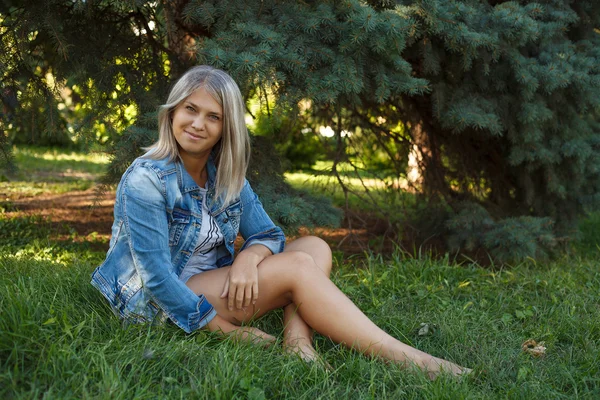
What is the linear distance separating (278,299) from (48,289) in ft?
3.25

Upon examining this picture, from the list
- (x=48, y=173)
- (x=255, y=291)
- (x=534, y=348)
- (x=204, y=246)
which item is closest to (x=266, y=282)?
(x=255, y=291)

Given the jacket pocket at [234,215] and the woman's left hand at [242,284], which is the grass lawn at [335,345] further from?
the jacket pocket at [234,215]

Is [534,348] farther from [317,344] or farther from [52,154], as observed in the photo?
[52,154]

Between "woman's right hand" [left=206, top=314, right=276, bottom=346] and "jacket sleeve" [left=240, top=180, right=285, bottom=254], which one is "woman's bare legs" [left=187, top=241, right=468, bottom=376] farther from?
"jacket sleeve" [left=240, top=180, right=285, bottom=254]

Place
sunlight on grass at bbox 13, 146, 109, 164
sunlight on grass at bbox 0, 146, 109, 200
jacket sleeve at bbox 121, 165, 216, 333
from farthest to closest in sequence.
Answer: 1. sunlight on grass at bbox 13, 146, 109, 164
2. sunlight on grass at bbox 0, 146, 109, 200
3. jacket sleeve at bbox 121, 165, 216, 333

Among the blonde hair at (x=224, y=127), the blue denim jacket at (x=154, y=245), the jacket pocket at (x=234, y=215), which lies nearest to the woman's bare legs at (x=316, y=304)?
the blue denim jacket at (x=154, y=245)

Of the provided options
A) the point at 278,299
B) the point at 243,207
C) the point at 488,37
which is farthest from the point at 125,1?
the point at 488,37

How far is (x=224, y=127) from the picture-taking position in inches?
95.7

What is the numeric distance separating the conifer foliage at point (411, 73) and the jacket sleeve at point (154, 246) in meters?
0.84

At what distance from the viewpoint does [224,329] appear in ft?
7.73

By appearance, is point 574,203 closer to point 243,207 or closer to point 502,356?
point 502,356

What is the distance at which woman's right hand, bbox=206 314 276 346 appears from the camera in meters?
2.32

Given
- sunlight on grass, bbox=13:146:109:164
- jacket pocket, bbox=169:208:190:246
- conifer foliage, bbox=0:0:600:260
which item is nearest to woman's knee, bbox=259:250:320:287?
jacket pocket, bbox=169:208:190:246

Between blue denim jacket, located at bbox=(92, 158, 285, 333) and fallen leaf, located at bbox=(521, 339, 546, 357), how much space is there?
1333mm
